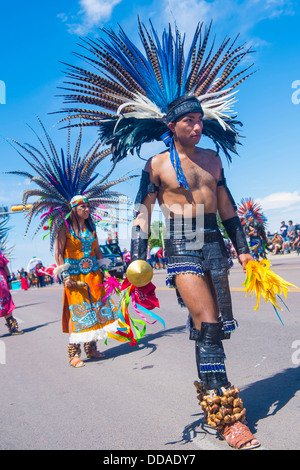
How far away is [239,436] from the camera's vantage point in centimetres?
258

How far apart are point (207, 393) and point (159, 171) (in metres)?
1.55

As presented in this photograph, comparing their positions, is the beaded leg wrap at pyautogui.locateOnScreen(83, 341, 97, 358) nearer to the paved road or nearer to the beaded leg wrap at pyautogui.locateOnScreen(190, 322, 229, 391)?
the paved road

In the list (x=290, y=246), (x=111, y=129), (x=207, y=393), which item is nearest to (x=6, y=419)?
(x=207, y=393)

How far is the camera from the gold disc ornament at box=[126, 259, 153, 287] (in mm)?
2852

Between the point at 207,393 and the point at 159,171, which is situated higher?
the point at 159,171

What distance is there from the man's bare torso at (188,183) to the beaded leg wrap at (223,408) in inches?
47.5

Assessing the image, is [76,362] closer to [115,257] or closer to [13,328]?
[13,328]

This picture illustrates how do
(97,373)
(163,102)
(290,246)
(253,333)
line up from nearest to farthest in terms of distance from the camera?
(163,102) → (97,373) → (253,333) → (290,246)

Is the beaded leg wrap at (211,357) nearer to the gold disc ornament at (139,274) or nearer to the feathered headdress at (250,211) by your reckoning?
the gold disc ornament at (139,274)

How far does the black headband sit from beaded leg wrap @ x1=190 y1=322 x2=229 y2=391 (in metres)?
1.49

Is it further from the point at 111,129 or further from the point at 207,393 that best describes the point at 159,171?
the point at 207,393

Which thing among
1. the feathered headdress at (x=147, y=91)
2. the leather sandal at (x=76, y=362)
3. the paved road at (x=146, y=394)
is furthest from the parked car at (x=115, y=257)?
the feathered headdress at (x=147, y=91)

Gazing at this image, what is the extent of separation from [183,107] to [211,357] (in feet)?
5.74
